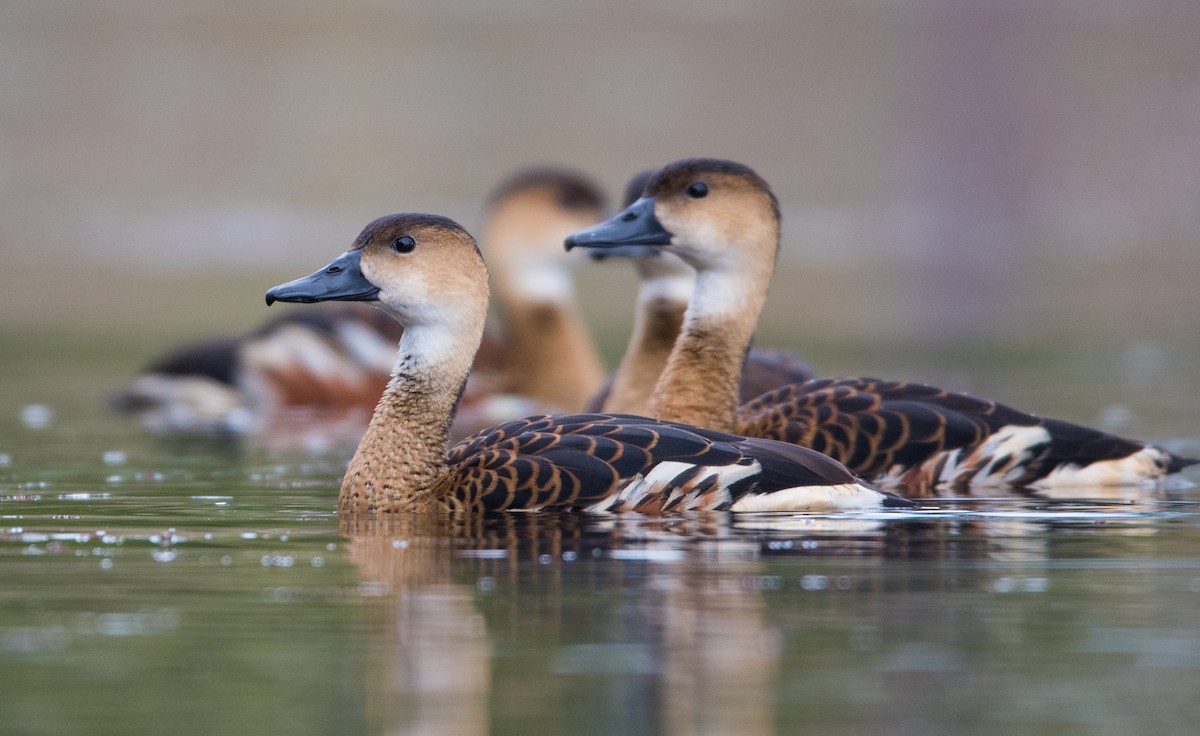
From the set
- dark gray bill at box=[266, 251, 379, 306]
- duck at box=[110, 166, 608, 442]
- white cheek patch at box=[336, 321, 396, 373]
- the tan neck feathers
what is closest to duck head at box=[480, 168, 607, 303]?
duck at box=[110, 166, 608, 442]

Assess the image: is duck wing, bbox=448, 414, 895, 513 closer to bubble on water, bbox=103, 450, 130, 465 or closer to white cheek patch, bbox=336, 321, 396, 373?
bubble on water, bbox=103, 450, 130, 465

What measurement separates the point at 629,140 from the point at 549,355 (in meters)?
72.2

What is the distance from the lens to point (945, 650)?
21.1 ft

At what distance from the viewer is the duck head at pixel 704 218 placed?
10820 mm

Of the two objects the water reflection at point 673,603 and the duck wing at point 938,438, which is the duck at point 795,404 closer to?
the duck wing at point 938,438

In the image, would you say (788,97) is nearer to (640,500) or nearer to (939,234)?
(939,234)

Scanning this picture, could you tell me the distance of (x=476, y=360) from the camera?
1620 cm

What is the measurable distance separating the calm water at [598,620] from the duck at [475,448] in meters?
0.14

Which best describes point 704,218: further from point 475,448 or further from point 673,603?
point 673,603

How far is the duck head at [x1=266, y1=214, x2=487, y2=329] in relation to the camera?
9266 mm

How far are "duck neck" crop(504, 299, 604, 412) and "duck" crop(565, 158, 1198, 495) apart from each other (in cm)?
525

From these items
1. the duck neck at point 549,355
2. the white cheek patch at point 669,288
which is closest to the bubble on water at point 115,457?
the white cheek patch at point 669,288

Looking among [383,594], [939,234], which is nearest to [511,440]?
[383,594]

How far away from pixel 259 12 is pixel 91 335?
91643 millimetres
